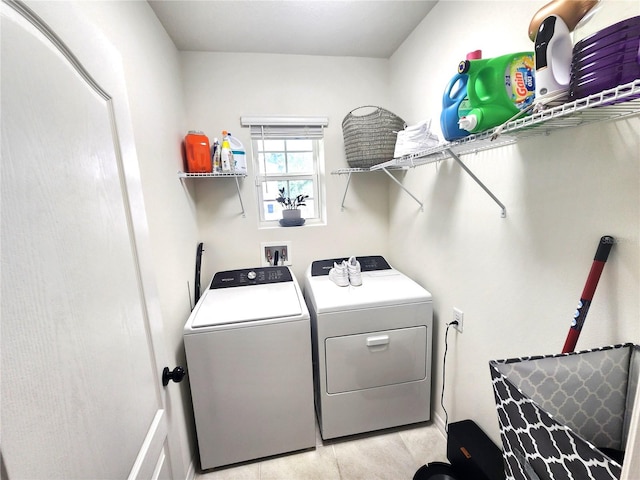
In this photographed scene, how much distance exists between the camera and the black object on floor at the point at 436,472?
1.36 metres

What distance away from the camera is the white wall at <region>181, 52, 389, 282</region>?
1.96 metres

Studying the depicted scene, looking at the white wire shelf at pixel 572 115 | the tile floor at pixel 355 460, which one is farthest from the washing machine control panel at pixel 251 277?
the white wire shelf at pixel 572 115

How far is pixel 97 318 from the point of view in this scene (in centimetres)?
59

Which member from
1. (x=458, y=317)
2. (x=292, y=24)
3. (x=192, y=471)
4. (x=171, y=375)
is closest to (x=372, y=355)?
(x=458, y=317)

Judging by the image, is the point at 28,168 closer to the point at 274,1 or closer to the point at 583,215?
the point at 583,215

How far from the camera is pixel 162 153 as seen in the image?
1.44 meters

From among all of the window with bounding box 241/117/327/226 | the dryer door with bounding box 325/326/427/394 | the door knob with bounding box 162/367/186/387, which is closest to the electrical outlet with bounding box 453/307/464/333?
the dryer door with bounding box 325/326/427/394

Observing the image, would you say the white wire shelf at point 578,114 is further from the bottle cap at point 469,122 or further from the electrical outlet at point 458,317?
the electrical outlet at point 458,317

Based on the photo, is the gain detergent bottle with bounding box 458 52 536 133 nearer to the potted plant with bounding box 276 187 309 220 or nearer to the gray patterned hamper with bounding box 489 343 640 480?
the gray patterned hamper with bounding box 489 343 640 480

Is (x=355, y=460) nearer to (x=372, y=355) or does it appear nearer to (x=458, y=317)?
(x=372, y=355)

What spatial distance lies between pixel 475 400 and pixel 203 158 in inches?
85.7

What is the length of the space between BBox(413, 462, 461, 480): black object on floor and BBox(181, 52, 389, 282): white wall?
143 centimetres

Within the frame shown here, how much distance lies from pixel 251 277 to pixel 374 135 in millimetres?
1340

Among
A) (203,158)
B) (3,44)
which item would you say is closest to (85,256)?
(3,44)
